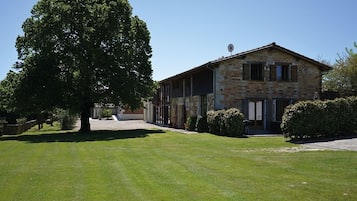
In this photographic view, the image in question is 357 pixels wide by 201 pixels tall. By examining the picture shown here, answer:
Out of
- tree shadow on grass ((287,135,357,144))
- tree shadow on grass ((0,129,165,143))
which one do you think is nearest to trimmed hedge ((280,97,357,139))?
tree shadow on grass ((287,135,357,144))

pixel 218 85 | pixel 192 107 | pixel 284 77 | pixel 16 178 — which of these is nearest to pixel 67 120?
pixel 192 107

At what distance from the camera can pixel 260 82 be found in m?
27.5

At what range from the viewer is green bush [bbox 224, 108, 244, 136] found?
22.2 metres

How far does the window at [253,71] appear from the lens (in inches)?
1069

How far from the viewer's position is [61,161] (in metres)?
12.0

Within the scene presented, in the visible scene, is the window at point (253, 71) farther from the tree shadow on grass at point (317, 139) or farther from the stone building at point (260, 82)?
the tree shadow on grass at point (317, 139)

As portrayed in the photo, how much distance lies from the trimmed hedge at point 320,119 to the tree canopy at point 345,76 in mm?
11963

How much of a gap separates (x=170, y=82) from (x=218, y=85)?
1290cm

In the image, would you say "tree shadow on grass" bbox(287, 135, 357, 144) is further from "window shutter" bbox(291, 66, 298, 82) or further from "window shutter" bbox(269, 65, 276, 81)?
"window shutter" bbox(291, 66, 298, 82)

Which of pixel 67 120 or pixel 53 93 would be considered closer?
pixel 53 93

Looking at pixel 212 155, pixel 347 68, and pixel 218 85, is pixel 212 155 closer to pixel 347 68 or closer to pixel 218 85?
pixel 218 85

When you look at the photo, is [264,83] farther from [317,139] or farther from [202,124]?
[317,139]

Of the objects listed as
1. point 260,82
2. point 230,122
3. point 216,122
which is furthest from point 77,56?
point 260,82

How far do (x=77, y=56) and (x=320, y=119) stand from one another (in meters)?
17.0
